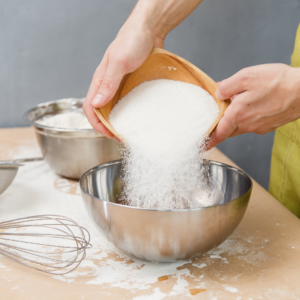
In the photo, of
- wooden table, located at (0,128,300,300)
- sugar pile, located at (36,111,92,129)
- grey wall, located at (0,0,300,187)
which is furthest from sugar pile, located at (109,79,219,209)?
grey wall, located at (0,0,300,187)

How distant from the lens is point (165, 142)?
0.60 m

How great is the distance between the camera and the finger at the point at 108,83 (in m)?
0.64

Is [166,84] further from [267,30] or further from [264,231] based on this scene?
[267,30]

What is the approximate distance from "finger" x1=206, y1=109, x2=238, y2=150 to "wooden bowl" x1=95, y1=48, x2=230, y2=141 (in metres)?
0.08

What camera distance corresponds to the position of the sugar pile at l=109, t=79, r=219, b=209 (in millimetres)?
593

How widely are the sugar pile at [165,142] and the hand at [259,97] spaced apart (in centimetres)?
4

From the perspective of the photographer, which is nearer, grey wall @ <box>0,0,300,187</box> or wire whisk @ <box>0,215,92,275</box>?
wire whisk @ <box>0,215,92,275</box>

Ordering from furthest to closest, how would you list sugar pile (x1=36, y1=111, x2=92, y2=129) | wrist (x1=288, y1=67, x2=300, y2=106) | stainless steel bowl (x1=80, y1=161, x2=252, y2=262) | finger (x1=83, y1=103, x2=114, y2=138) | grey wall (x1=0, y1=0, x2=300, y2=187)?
grey wall (x1=0, y1=0, x2=300, y2=187), sugar pile (x1=36, y1=111, x2=92, y2=129), finger (x1=83, y1=103, x2=114, y2=138), wrist (x1=288, y1=67, x2=300, y2=106), stainless steel bowl (x1=80, y1=161, x2=252, y2=262)

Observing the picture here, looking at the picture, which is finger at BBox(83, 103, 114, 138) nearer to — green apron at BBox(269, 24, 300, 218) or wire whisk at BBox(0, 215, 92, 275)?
wire whisk at BBox(0, 215, 92, 275)

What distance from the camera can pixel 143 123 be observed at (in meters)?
0.64

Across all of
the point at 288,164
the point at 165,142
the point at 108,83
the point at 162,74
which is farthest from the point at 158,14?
the point at 288,164

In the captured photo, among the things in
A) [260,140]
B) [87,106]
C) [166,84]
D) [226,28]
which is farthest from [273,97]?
[260,140]

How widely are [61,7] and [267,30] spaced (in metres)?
0.88

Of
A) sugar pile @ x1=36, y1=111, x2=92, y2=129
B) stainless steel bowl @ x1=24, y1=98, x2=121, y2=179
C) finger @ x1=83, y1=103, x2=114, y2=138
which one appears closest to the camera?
finger @ x1=83, y1=103, x2=114, y2=138
